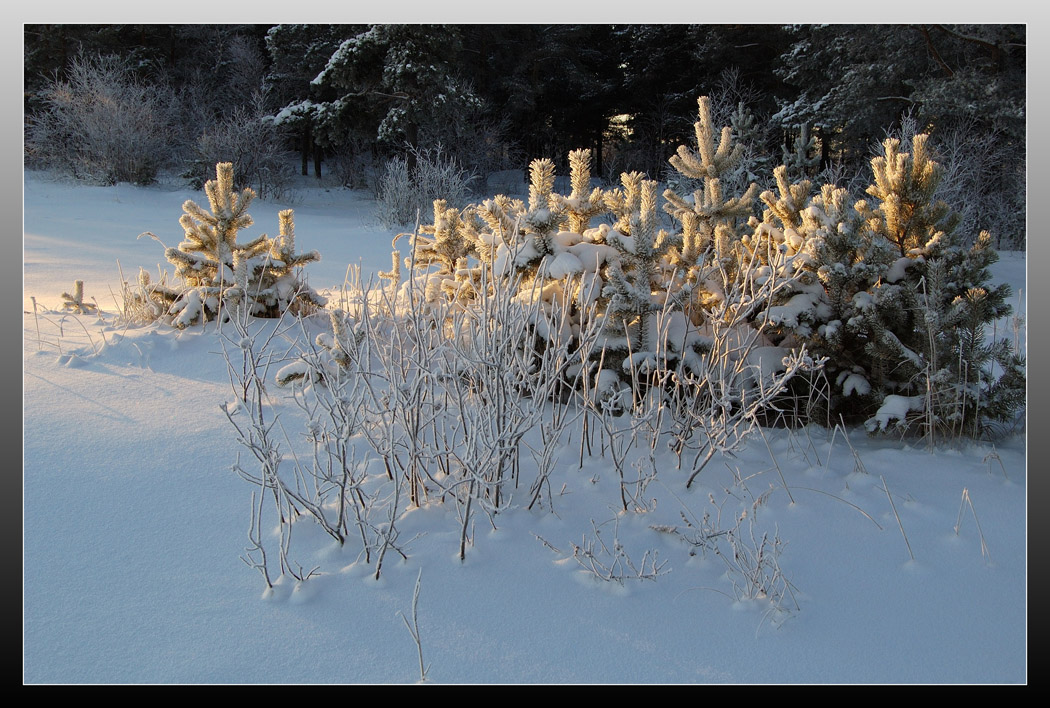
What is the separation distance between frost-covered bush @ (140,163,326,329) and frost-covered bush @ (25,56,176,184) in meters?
12.8

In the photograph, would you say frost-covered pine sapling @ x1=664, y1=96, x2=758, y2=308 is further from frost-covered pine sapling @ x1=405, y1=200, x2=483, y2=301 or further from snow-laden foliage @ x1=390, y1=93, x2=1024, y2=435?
frost-covered pine sapling @ x1=405, y1=200, x2=483, y2=301

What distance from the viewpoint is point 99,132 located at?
15922 mm

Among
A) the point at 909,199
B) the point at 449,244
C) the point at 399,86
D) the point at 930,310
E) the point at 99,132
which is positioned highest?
the point at 399,86

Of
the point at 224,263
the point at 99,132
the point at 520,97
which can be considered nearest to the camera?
the point at 224,263

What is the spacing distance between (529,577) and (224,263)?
3.32 metres

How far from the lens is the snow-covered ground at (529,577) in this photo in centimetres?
207

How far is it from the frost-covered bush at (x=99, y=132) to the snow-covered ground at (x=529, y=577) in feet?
46.9

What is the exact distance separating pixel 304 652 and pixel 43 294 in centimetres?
517

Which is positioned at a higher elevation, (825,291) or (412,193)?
(825,291)

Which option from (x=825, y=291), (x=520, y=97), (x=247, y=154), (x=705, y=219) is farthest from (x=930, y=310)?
(x=520, y=97)

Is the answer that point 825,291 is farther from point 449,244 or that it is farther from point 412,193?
point 412,193

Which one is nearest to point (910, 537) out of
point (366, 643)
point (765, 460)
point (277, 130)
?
point (765, 460)

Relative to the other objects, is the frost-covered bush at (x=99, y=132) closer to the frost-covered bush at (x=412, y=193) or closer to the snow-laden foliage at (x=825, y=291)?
the frost-covered bush at (x=412, y=193)

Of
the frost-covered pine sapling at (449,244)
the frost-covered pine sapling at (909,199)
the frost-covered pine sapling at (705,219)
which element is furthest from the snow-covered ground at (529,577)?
the frost-covered pine sapling at (449,244)
